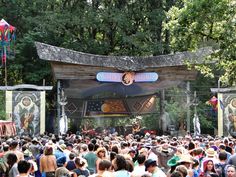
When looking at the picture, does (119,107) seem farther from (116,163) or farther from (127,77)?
(116,163)

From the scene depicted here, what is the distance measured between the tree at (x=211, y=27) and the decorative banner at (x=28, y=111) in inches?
471

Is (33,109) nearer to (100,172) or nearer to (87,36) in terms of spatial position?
(87,36)

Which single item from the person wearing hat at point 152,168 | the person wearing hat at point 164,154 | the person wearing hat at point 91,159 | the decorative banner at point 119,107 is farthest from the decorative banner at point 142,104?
the person wearing hat at point 152,168

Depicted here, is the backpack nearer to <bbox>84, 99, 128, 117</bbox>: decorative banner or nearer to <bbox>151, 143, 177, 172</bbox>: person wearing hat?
<bbox>151, 143, 177, 172</bbox>: person wearing hat

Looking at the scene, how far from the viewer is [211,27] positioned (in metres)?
20.5

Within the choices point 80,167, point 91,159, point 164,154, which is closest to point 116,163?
point 80,167

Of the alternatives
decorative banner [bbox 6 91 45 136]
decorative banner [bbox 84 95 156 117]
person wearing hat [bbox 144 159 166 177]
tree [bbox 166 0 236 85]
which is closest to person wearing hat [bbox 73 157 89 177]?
person wearing hat [bbox 144 159 166 177]

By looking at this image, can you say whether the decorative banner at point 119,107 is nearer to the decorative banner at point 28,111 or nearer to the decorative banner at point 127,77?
the decorative banner at point 127,77

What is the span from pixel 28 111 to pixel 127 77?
574cm

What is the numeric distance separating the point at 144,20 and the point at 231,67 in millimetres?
21721

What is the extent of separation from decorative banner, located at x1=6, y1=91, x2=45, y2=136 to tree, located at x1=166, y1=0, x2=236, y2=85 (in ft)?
39.3

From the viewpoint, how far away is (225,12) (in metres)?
19.8

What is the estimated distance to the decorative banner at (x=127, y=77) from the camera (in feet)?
108

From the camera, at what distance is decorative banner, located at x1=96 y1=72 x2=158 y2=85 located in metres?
33.1
